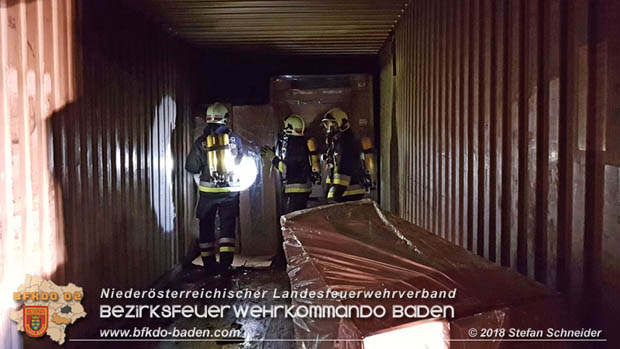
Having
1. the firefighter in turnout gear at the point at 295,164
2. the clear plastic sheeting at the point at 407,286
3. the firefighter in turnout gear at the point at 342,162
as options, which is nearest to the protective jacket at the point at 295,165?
the firefighter in turnout gear at the point at 295,164

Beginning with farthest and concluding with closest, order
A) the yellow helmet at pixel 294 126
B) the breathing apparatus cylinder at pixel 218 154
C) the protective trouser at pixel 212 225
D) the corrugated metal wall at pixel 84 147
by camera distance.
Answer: the yellow helmet at pixel 294 126 < the protective trouser at pixel 212 225 < the breathing apparatus cylinder at pixel 218 154 < the corrugated metal wall at pixel 84 147

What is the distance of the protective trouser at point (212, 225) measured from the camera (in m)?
6.29

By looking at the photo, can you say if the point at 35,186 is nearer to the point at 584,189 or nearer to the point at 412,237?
the point at 412,237

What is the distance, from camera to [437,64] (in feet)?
13.0

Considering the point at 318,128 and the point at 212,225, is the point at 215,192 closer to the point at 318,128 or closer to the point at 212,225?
the point at 212,225

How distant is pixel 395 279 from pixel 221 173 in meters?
4.60

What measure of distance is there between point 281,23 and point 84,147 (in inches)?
133

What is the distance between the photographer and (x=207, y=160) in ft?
20.1

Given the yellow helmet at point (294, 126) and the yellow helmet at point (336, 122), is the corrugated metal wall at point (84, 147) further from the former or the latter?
the yellow helmet at point (336, 122)

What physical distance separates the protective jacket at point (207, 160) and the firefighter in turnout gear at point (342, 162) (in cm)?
139

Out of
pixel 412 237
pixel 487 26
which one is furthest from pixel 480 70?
pixel 412 237

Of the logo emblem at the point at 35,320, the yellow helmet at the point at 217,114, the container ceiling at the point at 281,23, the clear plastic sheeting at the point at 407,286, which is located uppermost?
the container ceiling at the point at 281,23

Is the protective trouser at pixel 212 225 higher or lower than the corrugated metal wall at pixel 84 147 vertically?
lower

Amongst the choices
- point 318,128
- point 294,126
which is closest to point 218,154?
point 294,126
